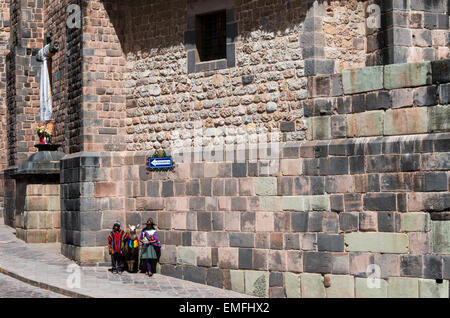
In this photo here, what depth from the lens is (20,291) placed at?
1270cm

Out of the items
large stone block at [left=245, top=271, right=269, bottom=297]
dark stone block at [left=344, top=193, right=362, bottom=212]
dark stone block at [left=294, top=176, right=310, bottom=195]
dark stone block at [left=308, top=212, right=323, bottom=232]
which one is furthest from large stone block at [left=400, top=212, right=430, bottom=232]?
large stone block at [left=245, top=271, right=269, bottom=297]

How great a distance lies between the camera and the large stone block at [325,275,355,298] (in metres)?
11.6

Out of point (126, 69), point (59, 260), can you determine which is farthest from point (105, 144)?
point (59, 260)

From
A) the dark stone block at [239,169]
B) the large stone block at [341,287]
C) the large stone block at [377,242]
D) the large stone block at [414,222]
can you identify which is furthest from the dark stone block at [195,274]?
the large stone block at [414,222]

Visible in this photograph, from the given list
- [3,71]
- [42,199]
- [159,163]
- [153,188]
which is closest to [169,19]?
[159,163]

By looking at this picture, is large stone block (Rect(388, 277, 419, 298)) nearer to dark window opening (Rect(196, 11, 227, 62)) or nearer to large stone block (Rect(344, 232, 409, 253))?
large stone block (Rect(344, 232, 409, 253))

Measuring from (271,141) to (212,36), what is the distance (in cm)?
276

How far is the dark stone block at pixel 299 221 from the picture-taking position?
12.3m

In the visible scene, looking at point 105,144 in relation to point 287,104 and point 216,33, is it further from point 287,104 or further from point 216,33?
point 287,104

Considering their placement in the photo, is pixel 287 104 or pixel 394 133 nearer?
pixel 394 133

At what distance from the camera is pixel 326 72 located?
41.9 feet

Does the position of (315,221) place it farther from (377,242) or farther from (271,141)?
(271,141)

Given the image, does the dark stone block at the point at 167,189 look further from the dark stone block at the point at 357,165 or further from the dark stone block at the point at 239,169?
the dark stone block at the point at 357,165

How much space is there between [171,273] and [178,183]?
1.77 metres
